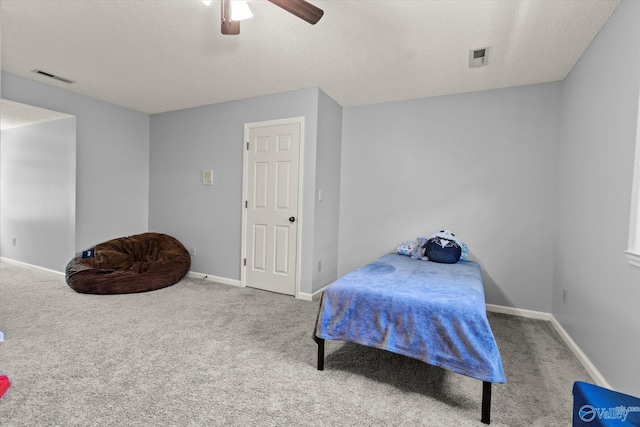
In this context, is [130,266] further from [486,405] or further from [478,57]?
[478,57]

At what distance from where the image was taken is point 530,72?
295 cm

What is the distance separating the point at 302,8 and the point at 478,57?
1.83 m

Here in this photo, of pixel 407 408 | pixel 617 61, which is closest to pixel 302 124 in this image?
pixel 617 61

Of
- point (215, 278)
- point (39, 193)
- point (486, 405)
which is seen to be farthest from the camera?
point (39, 193)

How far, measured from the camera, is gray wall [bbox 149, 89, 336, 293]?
361 centimetres

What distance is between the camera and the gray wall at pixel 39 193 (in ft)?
13.3

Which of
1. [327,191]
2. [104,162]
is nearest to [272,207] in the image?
[327,191]

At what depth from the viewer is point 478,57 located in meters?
2.71

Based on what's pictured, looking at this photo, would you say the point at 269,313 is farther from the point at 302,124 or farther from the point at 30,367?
the point at 302,124

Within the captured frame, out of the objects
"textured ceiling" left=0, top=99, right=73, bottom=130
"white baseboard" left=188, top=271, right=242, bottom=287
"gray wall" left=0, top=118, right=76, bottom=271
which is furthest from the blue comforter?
"textured ceiling" left=0, top=99, right=73, bottom=130

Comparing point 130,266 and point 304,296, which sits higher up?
point 130,266

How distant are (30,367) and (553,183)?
4.62 m

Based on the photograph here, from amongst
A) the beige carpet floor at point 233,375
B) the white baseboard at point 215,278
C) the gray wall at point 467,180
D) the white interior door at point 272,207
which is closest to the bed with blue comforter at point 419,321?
the beige carpet floor at point 233,375

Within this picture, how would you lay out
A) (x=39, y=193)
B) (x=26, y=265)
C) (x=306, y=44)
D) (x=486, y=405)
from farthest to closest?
1. (x=26, y=265)
2. (x=39, y=193)
3. (x=306, y=44)
4. (x=486, y=405)
